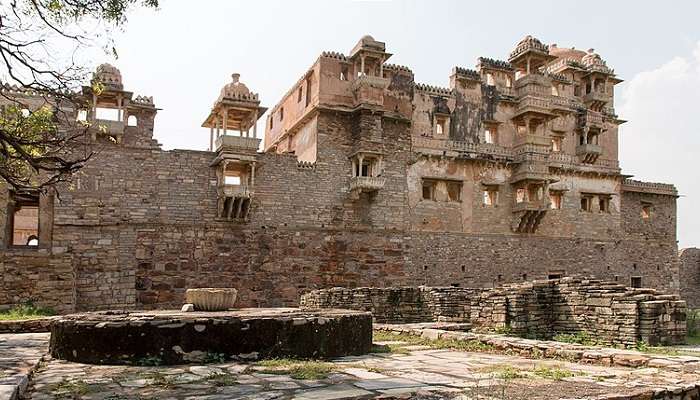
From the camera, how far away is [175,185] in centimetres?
1992

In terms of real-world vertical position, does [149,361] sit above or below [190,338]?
below

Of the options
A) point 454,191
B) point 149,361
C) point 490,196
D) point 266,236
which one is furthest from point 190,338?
point 490,196

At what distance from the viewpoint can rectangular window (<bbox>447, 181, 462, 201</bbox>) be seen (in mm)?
24797

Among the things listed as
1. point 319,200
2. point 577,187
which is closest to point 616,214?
point 577,187

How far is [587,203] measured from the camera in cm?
2794

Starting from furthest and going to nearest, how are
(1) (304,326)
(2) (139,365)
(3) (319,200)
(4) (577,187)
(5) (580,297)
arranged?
(4) (577,187), (3) (319,200), (5) (580,297), (1) (304,326), (2) (139,365)

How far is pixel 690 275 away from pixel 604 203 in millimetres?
9084

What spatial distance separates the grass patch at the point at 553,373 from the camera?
6.72 metres

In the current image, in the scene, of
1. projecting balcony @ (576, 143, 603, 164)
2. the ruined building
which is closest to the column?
the ruined building

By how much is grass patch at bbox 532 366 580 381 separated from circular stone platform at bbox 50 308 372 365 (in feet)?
8.84

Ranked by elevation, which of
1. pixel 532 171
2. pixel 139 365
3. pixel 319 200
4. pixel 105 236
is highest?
pixel 532 171

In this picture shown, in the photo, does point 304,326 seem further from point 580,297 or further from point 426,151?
point 426,151

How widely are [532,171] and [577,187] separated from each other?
3.43 m

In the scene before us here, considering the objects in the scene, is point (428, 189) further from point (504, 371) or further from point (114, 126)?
point (504, 371)
